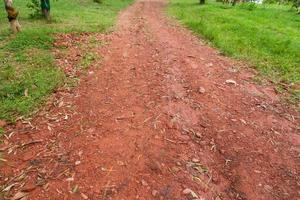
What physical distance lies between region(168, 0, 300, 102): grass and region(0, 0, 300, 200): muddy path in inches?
54.2

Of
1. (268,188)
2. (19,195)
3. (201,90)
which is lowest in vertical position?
(268,188)

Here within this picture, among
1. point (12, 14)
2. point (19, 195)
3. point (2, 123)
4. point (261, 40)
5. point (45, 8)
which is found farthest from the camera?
point (45, 8)

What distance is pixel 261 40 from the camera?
11016 millimetres

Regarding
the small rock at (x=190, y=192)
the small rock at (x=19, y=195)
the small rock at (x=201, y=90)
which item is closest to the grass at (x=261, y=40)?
the small rock at (x=201, y=90)

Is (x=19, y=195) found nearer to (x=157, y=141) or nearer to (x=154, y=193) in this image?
(x=154, y=193)

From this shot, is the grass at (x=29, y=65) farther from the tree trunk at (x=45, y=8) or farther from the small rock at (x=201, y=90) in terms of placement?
the small rock at (x=201, y=90)

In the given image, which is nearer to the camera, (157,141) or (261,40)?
(157,141)

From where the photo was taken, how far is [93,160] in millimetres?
4305

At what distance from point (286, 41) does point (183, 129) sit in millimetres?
7440

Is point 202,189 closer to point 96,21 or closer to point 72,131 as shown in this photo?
point 72,131

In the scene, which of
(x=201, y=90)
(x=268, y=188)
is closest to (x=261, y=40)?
(x=201, y=90)

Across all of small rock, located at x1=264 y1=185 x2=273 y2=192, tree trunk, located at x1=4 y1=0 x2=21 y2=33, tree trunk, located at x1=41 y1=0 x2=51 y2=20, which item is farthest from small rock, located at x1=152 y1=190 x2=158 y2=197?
tree trunk, located at x1=41 y1=0 x2=51 y2=20

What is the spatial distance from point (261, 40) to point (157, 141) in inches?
315

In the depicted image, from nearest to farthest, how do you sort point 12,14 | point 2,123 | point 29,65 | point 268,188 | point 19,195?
point 19,195 < point 268,188 < point 2,123 < point 29,65 < point 12,14
